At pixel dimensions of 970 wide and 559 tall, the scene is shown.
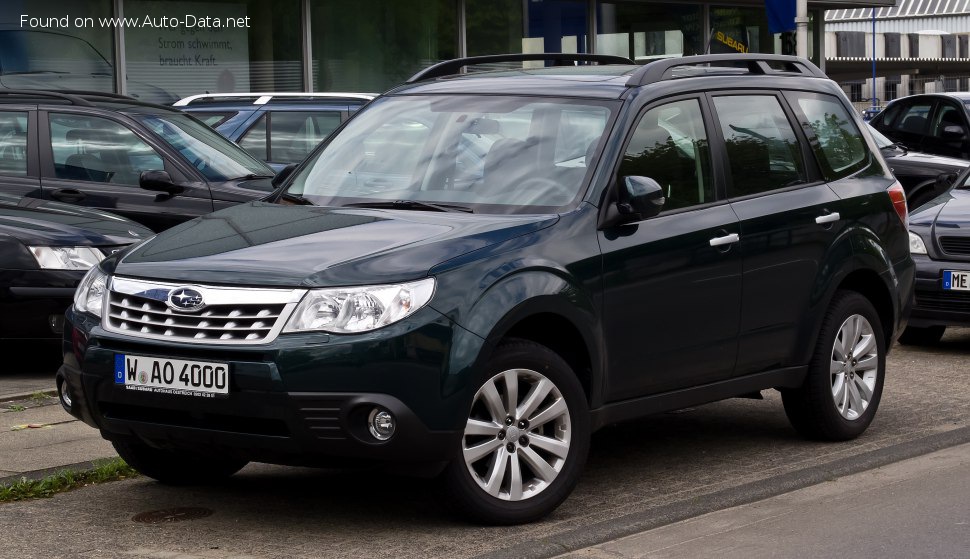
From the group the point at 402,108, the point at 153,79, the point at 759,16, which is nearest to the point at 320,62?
the point at 153,79

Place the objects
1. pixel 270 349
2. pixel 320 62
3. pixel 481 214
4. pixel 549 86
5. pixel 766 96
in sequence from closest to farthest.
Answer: pixel 270 349
pixel 481 214
pixel 549 86
pixel 766 96
pixel 320 62

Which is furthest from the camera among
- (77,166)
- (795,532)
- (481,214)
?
(77,166)

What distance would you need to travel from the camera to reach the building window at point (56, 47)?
58.6ft

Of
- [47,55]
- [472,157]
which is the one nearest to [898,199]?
[472,157]

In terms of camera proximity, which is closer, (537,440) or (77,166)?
(537,440)

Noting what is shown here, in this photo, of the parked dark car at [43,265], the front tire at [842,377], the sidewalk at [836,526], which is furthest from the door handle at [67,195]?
the sidewalk at [836,526]

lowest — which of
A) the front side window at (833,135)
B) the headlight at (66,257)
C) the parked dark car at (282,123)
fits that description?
the headlight at (66,257)

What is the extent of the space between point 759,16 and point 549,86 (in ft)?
75.1

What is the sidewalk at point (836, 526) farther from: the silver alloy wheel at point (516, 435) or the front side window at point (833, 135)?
the front side window at point (833, 135)

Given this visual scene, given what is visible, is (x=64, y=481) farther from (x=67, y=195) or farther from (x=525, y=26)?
(x=525, y=26)

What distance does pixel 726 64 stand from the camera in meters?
7.27

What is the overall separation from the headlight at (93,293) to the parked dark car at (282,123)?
8.37 meters

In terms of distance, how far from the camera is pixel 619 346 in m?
5.96

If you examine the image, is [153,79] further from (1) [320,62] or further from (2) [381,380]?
(2) [381,380]
